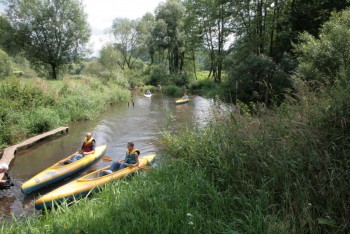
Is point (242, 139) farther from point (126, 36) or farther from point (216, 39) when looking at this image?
point (126, 36)

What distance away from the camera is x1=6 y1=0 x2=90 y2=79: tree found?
69.8 ft

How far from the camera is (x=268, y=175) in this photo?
3.82 meters

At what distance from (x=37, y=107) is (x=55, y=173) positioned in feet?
23.3

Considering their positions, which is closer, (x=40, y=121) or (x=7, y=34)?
(x=40, y=121)

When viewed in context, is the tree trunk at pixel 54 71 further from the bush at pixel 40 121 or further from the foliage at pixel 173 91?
the foliage at pixel 173 91

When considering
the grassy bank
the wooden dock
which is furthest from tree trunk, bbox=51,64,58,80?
the wooden dock

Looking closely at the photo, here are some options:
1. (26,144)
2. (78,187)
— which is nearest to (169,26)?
(26,144)

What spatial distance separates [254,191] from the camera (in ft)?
11.9

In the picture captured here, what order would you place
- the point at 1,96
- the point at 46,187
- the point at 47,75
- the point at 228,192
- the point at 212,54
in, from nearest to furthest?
1. the point at 228,192
2. the point at 46,187
3. the point at 1,96
4. the point at 47,75
5. the point at 212,54

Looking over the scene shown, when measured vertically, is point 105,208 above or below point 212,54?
below

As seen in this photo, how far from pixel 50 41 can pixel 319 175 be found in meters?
23.5

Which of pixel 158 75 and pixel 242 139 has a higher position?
pixel 158 75

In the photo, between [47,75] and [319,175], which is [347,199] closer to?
[319,175]

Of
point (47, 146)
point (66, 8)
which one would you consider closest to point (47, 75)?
point (66, 8)
